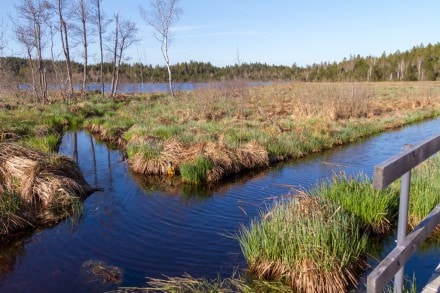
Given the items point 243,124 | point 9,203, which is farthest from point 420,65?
point 9,203

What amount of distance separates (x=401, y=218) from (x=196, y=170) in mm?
8535

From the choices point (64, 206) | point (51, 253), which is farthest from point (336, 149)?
point (51, 253)

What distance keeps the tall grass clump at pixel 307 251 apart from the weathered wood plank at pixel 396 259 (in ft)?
6.55

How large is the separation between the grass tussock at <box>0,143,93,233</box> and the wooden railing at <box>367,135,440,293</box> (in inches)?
286

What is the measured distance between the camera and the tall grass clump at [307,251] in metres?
5.41

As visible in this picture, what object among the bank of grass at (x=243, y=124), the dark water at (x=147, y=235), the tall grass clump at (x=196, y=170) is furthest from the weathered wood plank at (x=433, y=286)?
the bank of grass at (x=243, y=124)

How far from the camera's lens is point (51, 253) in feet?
23.1

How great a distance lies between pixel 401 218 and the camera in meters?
3.00

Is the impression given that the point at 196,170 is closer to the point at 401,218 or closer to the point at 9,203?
the point at 9,203

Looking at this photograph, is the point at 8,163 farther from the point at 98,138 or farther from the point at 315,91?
the point at 315,91

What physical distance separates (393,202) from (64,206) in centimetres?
688

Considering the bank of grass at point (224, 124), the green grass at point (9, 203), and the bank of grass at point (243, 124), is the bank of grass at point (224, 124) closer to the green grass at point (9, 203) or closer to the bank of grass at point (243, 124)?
the bank of grass at point (243, 124)

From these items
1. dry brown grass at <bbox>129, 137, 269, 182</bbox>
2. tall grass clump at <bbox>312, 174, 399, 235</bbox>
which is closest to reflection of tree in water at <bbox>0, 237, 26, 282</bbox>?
dry brown grass at <bbox>129, 137, 269, 182</bbox>

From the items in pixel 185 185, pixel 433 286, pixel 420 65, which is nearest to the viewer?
pixel 433 286
